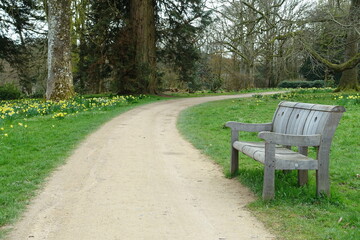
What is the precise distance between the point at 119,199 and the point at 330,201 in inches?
97.4

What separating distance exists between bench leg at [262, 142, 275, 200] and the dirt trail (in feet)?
1.13

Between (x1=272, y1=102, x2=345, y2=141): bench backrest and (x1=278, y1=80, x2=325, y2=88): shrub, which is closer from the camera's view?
(x1=272, y1=102, x2=345, y2=141): bench backrest

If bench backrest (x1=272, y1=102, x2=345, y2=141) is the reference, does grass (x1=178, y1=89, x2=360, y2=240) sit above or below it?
below

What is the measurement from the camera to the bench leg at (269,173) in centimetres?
431

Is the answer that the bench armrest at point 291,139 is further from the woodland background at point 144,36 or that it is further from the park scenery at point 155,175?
the woodland background at point 144,36

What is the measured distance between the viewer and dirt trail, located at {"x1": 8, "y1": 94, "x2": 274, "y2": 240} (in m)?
3.59

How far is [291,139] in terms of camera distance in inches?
172

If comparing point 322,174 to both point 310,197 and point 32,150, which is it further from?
point 32,150

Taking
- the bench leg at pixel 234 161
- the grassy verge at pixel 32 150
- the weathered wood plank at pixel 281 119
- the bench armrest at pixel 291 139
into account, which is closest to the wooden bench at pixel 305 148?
the bench armrest at pixel 291 139

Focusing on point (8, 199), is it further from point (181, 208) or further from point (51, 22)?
point (51, 22)

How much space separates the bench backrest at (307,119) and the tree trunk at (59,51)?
13238 millimetres

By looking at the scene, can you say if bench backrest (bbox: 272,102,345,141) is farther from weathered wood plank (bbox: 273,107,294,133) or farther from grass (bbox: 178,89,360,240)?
grass (bbox: 178,89,360,240)

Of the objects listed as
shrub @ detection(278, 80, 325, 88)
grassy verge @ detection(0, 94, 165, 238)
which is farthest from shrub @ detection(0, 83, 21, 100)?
shrub @ detection(278, 80, 325, 88)

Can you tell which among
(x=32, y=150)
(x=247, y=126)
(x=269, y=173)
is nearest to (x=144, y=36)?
(x=32, y=150)
